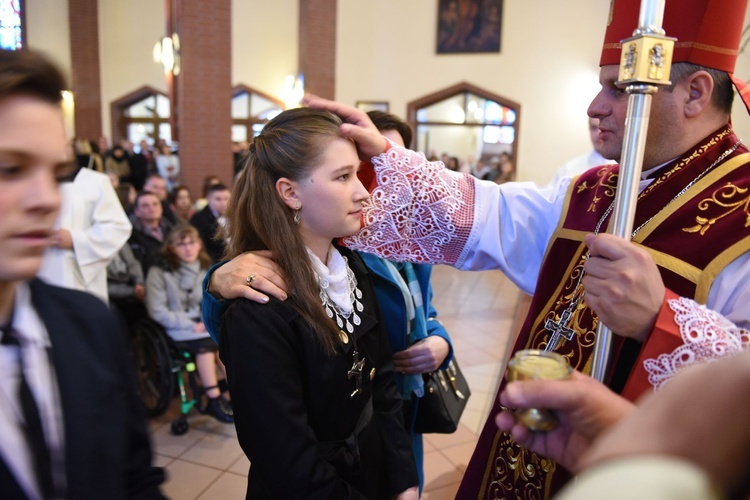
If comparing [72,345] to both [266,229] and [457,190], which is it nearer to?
[266,229]

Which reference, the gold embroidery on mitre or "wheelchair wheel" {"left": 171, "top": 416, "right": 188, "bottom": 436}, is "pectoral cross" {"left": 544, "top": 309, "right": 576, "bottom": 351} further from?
"wheelchair wheel" {"left": 171, "top": 416, "right": 188, "bottom": 436}

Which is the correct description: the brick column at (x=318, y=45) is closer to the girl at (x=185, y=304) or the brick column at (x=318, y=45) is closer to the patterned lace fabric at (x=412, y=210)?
the girl at (x=185, y=304)

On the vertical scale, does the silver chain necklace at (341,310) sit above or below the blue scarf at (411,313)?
above

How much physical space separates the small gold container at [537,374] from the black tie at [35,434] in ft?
2.34

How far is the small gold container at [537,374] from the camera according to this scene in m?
0.71

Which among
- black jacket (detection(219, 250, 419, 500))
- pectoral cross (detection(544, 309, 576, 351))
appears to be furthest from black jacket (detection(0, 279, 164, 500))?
pectoral cross (detection(544, 309, 576, 351))

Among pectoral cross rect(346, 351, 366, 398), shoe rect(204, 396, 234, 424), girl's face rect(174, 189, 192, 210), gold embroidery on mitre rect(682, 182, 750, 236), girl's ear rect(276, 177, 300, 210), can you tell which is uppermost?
gold embroidery on mitre rect(682, 182, 750, 236)

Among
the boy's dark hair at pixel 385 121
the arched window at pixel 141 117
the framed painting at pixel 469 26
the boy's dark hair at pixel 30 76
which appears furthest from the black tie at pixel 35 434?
the arched window at pixel 141 117

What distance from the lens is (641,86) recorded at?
97 cm

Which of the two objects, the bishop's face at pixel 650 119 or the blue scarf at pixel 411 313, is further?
the blue scarf at pixel 411 313

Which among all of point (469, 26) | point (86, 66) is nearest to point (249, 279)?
point (469, 26)

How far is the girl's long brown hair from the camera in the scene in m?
1.45

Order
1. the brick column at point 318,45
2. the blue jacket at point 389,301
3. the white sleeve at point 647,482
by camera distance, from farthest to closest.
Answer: the brick column at point 318,45 < the blue jacket at point 389,301 < the white sleeve at point 647,482

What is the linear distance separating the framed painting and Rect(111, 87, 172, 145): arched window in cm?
718
